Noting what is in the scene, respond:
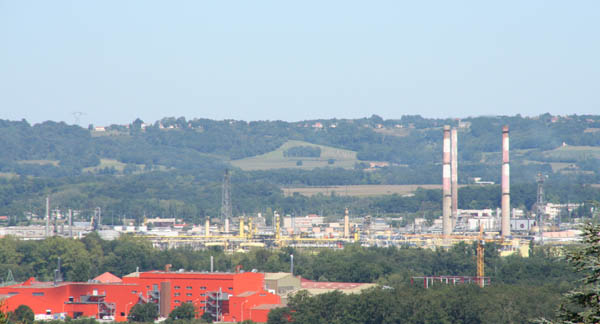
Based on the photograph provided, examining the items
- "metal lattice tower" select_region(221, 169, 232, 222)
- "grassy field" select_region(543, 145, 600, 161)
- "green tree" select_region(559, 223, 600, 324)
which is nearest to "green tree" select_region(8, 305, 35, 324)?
"green tree" select_region(559, 223, 600, 324)

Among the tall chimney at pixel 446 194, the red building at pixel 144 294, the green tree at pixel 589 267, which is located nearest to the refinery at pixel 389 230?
the tall chimney at pixel 446 194

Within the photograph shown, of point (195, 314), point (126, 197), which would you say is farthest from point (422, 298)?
point (126, 197)

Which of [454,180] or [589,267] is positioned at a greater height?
[454,180]

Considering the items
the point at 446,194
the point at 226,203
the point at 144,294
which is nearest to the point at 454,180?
the point at 446,194

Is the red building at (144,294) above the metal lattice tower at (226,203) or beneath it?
beneath

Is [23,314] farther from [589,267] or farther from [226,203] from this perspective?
[226,203]

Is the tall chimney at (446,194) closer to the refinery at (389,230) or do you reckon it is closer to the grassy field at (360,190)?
the refinery at (389,230)
